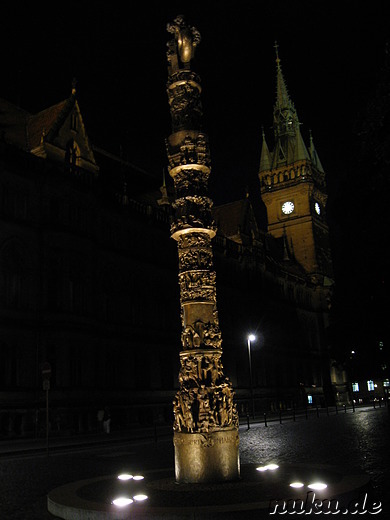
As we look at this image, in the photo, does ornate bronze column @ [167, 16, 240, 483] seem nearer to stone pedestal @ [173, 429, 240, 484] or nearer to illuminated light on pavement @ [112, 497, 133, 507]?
stone pedestal @ [173, 429, 240, 484]

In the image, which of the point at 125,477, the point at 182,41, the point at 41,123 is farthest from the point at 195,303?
the point at 41,123

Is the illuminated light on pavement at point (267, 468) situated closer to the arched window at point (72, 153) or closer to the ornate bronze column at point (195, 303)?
the ornate bronze column at point (195, 303)

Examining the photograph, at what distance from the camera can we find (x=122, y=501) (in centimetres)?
917

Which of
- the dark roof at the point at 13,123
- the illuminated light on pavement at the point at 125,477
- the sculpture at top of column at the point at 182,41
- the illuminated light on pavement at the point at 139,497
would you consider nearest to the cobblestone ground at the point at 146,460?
the illuminated light on pavement at the point at 139,497

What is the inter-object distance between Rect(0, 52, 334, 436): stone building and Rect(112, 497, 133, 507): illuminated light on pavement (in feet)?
72.5

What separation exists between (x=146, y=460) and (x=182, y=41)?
12.6 m

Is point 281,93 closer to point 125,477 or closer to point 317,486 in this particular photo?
point 125,477

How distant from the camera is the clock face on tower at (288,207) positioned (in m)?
97.1

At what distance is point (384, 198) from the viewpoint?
55.6ft

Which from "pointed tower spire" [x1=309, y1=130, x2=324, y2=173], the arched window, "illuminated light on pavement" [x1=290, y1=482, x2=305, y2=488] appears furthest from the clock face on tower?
"illuminated light on pavement" [x1=290, y1=482, x2=305, y2=488]

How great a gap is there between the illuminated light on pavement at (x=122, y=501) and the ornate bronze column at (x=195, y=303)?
2132mm

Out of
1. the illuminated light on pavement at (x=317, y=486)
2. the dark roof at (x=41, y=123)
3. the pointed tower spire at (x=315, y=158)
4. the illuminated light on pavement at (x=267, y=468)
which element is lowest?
the illuminated light on pavement at (x=267, y=468)

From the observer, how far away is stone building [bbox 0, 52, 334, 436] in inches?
1382

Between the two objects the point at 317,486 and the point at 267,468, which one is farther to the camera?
the point at 267,468
